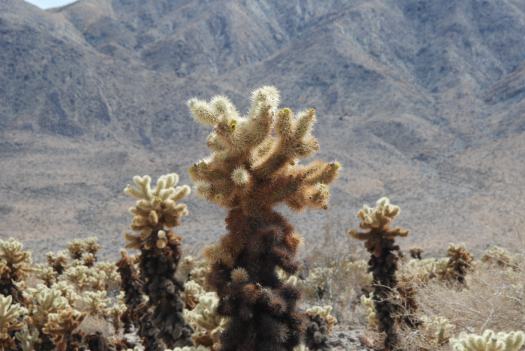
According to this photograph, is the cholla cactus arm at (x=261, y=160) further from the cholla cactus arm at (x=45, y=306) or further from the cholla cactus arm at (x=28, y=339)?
the cholla cactus arm at (x=28, y=339)

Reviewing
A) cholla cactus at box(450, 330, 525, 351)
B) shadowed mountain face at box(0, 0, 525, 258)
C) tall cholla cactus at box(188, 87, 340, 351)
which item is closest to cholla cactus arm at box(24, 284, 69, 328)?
tall cholla cactus at box(188, 87, 340, 351)

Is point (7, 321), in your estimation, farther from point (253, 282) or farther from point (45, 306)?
point (253, 282)

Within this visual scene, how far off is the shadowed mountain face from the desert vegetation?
14.5 meters

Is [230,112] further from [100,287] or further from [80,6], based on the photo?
[80,6]

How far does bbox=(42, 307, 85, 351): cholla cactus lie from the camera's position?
7.15m

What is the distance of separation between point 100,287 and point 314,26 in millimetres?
83141

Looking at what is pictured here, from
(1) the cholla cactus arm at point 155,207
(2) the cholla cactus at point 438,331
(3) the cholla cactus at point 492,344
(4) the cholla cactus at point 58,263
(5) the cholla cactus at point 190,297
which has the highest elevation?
(4) the cholla cactus at point 58,263

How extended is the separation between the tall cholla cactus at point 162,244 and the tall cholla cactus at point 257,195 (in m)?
2.10

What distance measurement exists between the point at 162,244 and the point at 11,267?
2.93 metres

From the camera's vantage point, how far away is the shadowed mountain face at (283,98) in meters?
41.9

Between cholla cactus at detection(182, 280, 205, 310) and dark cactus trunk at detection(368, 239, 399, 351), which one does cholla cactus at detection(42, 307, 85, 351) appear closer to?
cholla cactus at detection(182, 280, 205, 310)

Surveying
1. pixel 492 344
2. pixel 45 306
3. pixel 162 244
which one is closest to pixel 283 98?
pixel 45 306

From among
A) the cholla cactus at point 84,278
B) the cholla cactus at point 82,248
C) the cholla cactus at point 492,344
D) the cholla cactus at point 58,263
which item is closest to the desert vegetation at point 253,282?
the cholla cactus at point 492,344

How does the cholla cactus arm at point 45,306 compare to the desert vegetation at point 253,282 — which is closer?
the desert vegetation at point 253,282
